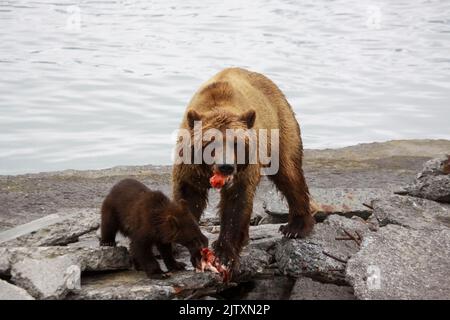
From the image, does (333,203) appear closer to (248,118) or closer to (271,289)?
(271,289)

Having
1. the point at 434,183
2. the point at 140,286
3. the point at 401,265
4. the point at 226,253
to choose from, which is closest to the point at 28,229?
the point at 140,286

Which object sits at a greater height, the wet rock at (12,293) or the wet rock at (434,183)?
the wet rock at (434,183)

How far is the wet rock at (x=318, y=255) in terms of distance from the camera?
6949 mm

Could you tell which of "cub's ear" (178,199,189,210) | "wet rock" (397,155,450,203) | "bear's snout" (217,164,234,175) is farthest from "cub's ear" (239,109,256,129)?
"wet rock" (397,155,450,203)

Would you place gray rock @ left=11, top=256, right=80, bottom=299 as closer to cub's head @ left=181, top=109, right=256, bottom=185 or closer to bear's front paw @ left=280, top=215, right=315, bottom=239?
cub's head @ left=181, top=109, right=256, bottom=185

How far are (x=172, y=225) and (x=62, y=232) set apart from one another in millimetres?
1525

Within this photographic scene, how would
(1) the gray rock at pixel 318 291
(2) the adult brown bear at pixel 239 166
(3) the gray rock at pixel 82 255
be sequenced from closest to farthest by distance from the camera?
(2) the adult brown bear at pixel 239 166, (3) the gray rock at pixel 82 255, (1) the gray rock at pixel 318 291

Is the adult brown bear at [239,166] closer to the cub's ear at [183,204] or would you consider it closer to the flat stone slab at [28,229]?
the cub's ear at [183,204]

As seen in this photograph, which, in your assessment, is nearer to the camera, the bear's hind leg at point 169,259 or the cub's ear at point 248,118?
the cub's ear at point 248,118

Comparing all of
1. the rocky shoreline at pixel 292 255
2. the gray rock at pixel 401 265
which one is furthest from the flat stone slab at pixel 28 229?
the gray rock at pixel 401 265

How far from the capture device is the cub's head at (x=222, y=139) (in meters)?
5.84

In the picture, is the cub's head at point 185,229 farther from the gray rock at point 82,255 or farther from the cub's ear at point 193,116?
→ the cub's ear at point 193,116

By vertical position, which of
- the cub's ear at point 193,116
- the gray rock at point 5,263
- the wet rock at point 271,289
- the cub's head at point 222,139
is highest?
the cub's ear at point 193,116

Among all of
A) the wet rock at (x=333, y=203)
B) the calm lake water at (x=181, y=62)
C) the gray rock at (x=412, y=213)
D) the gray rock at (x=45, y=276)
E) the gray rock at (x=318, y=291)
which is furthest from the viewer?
the calm lake water at (x=181, y=62)
